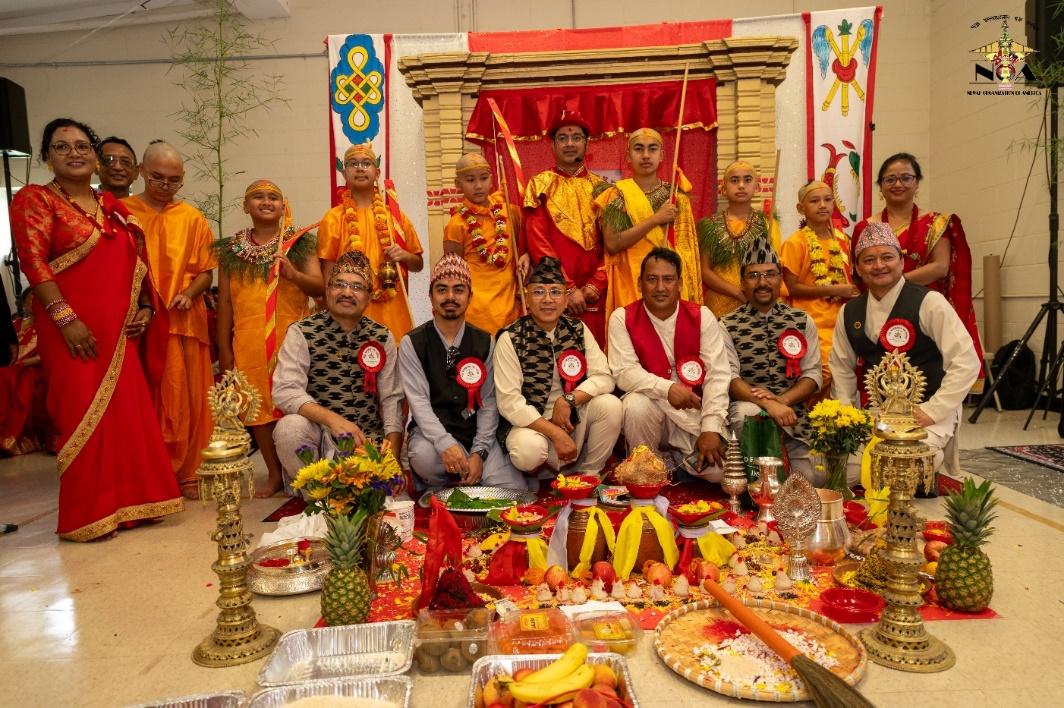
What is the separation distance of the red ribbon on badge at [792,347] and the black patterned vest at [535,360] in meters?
1.00

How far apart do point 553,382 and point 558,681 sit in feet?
7.01

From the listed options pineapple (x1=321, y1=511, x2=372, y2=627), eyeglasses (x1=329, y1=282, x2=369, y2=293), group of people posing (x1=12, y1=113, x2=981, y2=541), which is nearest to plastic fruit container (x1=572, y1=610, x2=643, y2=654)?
pineapple (x1=321, y1=511, x2=372, y2=627)

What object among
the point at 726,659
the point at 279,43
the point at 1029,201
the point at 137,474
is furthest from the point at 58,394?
the point at 1029,201

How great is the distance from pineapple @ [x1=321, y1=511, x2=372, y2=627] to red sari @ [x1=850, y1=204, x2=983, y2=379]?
342 cm

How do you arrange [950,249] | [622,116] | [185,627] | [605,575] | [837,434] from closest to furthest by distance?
[185,627] → [605,575] → [837,434] → [950,249] → [622,116]

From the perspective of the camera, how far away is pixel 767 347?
12.1ft

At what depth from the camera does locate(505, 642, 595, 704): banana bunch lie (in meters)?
1.56

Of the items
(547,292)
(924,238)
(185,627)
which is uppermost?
(924,238)

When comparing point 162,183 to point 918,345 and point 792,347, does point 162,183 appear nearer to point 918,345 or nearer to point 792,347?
point 792,347

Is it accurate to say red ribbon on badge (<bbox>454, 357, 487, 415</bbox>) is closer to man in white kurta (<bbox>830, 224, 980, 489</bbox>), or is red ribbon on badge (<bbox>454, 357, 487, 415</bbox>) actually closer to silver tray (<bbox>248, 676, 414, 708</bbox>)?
man in white kurta (<bbox>830, 224, 980, 489</bbox>)

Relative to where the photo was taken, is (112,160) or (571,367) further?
(112,160)

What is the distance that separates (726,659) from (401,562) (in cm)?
131

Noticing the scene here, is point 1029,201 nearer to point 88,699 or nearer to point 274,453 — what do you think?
point 274,453

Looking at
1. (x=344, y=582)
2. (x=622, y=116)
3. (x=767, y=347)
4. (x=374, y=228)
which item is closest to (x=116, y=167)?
(x=374, y=228)
